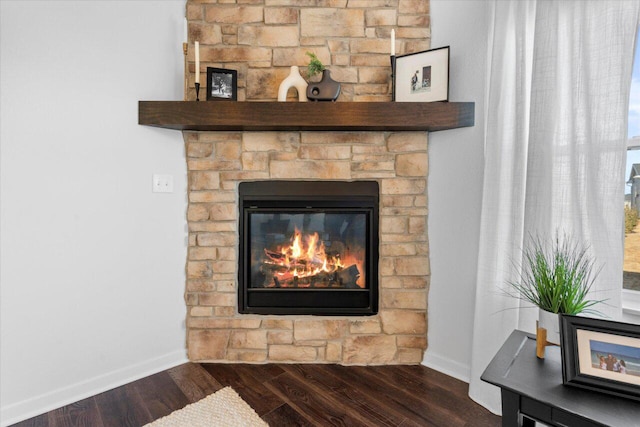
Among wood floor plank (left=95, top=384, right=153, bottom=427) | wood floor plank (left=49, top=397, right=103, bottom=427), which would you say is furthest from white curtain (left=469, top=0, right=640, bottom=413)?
wood floor plank (left=49, top=397, right=103, bottom=427)

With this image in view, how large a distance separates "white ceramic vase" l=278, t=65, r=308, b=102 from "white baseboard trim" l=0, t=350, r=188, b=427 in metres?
1.62

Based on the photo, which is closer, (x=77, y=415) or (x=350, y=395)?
(x=77, y=415)

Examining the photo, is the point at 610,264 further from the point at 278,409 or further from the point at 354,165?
the point at 278,409

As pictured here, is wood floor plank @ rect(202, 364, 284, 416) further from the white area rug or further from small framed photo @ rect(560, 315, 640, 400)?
small framed photo @ rect(560, 315, 640, 400)

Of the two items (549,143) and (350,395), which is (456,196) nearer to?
(549,143)

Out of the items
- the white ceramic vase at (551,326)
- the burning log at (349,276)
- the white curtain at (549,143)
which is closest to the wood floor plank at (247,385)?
the burning log at (349,276)

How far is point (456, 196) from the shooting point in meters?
1.94

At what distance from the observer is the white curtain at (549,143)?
133cm

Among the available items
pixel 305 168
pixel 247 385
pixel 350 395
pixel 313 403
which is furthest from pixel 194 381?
pixel 305 168

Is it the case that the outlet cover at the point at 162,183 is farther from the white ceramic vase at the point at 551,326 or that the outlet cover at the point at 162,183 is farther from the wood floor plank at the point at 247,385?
the white ceramic vase at the point at 551,326

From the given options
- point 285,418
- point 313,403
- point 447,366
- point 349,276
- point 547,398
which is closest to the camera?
point 547,398

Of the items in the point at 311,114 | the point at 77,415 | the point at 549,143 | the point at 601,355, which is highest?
the point at 311,114

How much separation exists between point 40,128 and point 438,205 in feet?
6.65

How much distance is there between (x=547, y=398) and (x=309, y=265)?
4.65 feet
